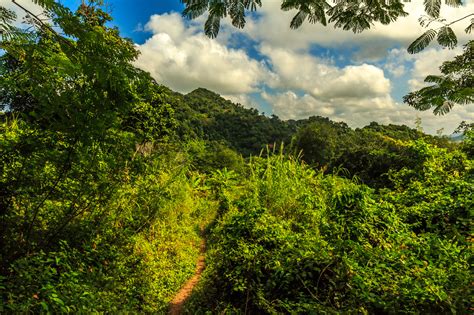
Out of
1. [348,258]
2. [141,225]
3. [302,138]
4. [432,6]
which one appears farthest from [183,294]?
[302,138]

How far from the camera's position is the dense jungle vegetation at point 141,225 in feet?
7.42

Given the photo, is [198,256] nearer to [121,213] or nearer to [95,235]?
[121,213]

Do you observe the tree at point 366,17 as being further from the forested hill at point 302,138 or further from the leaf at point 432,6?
the forested hill at point 302,138

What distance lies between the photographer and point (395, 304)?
7.63ft

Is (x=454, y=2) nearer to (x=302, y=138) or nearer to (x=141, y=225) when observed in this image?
(x=141, y=225)

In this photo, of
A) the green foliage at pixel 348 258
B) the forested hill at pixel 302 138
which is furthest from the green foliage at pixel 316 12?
the forested hill at pixel 302 138

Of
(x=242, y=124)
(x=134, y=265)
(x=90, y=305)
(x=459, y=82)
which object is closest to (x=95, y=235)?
(x=134, y=265)

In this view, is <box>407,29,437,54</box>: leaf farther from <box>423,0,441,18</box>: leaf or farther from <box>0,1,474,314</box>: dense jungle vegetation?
<box>0,1,474,314</box>: dense jungle vegetation

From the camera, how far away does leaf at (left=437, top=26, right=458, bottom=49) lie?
72.8 inches

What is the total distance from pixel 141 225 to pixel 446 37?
5.24 meters

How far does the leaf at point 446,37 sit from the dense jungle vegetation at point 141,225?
1.79m

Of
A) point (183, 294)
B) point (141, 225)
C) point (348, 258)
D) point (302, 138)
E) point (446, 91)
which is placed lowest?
point (183, 294)

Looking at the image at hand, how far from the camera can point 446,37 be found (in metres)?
1.87

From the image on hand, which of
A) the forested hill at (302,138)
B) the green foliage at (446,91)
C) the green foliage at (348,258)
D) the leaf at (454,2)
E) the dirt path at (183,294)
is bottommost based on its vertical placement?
the dirt path at (183,294)
